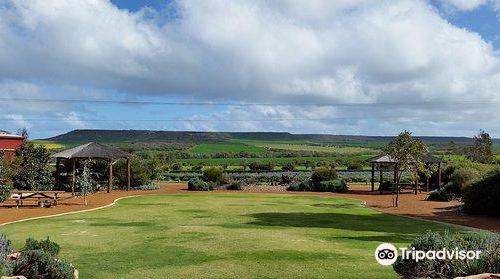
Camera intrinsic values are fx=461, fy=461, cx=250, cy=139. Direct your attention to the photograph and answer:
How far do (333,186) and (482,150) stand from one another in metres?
34.1

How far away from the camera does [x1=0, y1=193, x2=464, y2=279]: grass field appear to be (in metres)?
11.0

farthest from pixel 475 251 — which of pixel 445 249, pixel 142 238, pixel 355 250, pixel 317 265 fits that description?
pixel 142 238

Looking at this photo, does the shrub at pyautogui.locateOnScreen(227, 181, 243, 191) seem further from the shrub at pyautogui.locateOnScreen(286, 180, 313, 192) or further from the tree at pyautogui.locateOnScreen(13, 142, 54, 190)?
the tree at pyautogui.locateOnScreen(13, 142, 54, 190)

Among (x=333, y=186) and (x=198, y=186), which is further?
(x=333, y=186)

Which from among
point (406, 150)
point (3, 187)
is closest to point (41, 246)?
point (3, 187)

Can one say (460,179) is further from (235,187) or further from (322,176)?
(235,187)

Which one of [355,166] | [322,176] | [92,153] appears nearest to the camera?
[92,153]

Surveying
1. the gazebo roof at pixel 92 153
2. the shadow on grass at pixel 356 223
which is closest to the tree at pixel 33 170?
the gazebo roof at pixel 92 153

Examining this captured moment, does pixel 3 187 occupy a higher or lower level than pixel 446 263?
lower

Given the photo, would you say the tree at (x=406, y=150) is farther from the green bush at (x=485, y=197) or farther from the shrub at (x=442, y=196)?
the shrub at (x=442, y=196)

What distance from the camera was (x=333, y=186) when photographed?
43000mm

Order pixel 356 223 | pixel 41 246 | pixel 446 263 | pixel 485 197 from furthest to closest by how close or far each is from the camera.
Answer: pixel 485 197
pixel 356 223
pixel 41 246
pixel 446 263

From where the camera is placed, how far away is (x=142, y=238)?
50.6ft

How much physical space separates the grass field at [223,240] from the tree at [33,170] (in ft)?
57.9
